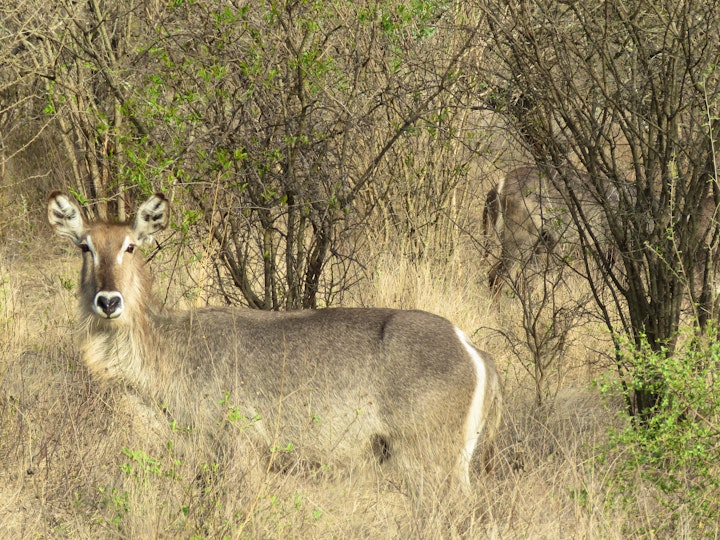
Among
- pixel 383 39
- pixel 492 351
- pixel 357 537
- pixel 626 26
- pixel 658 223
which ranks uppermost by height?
pixel 383 39

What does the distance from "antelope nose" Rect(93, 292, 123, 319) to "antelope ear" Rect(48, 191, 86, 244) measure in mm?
472

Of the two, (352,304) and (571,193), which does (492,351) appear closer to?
(352,304)

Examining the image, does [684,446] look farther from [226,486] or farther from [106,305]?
[106,305]

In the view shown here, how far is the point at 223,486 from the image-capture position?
3.96m

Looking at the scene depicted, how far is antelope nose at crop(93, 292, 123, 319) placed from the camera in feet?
15.4

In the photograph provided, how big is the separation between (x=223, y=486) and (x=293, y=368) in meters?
0.89

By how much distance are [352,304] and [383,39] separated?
2061mm

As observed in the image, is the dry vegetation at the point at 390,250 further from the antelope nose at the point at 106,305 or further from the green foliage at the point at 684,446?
the antelope nose at the point at 106,305

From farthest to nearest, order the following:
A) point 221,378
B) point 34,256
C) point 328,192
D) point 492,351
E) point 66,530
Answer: point 34,256, point 492,351, point 328,192, point 221,378, point 66,530

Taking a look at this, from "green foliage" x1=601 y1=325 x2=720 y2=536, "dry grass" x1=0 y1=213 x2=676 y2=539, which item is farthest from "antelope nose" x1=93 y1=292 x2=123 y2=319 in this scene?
"green foliage" x1=601 y1=325 x2=720 y2=536

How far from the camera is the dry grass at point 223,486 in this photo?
3828mm

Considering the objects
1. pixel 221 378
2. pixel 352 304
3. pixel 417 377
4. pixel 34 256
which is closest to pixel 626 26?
pixel 417 377

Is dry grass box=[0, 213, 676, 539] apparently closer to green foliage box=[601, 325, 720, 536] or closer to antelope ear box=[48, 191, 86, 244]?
green foliage box=[601, 325, 720, 536]

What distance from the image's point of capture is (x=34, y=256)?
9.51m
